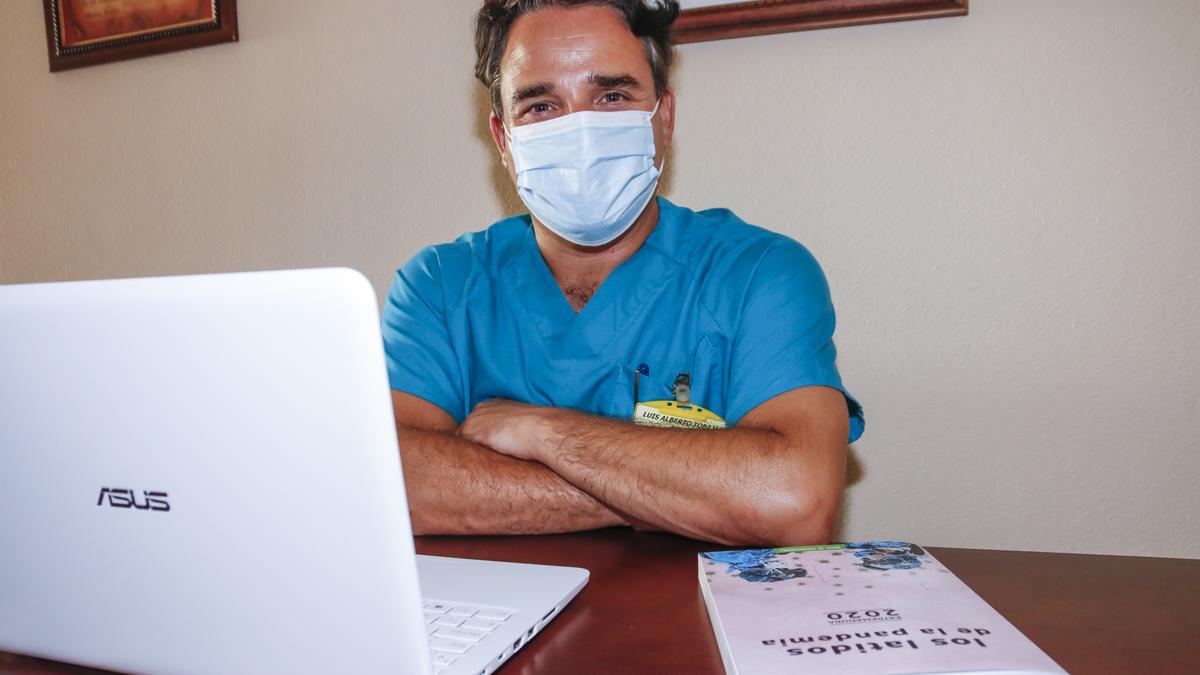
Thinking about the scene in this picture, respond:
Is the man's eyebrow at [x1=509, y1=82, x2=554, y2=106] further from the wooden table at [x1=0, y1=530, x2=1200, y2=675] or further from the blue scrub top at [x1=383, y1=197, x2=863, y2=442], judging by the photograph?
the wooden table at [x1=0, y1=530, x2=1200, y2=675]

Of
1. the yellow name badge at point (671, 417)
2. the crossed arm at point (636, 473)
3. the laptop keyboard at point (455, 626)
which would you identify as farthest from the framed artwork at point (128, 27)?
the laptop keyboard at point (455, 626)

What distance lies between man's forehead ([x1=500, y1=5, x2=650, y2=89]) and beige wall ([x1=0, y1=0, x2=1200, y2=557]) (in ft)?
0.99

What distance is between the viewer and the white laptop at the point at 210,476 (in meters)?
0.40

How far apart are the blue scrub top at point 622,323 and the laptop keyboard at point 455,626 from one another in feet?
1.80

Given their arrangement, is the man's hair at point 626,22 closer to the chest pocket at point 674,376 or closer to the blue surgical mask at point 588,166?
the blue surgical mask at point 588,166

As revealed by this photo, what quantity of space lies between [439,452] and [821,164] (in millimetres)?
888

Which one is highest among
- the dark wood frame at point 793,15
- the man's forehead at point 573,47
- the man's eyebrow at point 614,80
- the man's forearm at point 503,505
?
the dark wood frame at point 793,15

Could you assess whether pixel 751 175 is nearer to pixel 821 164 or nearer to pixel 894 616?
pixel 821 164

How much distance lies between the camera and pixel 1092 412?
139 cm

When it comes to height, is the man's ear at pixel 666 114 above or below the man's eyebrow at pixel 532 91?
below

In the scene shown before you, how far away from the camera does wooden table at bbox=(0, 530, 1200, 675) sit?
0.57 meters

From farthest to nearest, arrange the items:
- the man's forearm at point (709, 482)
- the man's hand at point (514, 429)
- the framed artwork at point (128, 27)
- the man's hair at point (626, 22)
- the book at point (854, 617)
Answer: the framed artwork at point (128, 27) < the man's hair at point (626, 22) < the man's hand at point (514, 429) < the man's forearm at point (709, 482) < the book at point (854, 617)

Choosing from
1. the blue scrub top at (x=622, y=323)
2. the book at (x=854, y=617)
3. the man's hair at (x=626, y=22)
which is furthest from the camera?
the man's hair at (x=626, y=22)

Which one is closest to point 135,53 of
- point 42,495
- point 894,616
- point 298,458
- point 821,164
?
point 821,164
